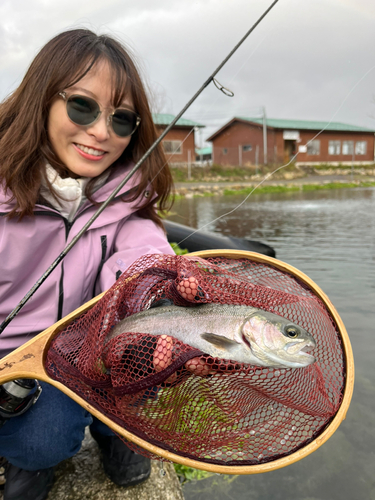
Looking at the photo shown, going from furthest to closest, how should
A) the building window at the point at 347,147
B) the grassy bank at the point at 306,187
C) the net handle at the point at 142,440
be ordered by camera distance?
1. the grassy bank at the point at 306,187
2. the building window at the point at 347,147
3. the net handle at the point at 142,440

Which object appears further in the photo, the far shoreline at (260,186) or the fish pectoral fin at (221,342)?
the far shoreline at (260,186)

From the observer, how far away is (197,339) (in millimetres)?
1487

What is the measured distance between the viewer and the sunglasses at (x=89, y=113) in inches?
79.9

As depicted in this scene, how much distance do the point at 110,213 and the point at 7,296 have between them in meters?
0.74

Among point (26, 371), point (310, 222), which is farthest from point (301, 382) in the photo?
point (310, 222)

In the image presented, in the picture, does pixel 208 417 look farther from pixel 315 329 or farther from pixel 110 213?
pixel 110 213

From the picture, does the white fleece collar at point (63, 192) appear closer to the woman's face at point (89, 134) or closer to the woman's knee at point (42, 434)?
the woman's face at point (89, 134)

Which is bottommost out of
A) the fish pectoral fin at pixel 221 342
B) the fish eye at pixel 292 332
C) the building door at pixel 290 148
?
the fish pectoral fin at pixel 221 342

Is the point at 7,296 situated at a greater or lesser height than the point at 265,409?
greater

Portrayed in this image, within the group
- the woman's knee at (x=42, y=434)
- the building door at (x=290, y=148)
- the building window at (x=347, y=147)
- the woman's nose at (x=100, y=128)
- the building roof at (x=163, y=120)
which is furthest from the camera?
the building window at (x=347, y=147)

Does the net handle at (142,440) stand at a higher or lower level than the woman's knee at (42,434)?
higher

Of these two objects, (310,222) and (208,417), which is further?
(310,222)

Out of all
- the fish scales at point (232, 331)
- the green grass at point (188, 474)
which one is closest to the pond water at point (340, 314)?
the green grass at point (188, 474)

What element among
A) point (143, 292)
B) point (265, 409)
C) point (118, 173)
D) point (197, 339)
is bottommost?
point (265, 409)
